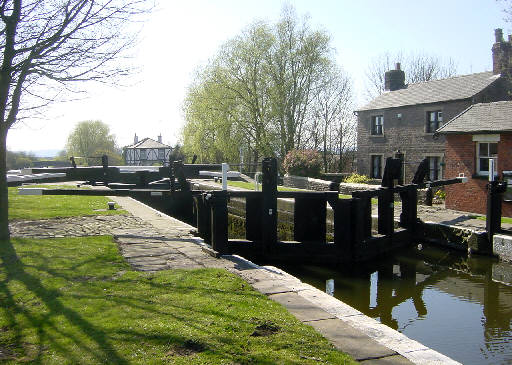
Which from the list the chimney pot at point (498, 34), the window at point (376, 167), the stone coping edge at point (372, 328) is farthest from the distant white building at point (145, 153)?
the stone coping edge at point (372, 328)

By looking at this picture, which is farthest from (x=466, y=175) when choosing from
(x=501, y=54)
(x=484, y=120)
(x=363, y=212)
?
(x=501, y=54)

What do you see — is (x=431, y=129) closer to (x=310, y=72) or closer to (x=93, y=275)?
(x=310, y=72)

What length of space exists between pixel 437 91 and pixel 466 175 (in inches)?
406

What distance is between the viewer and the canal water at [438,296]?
6227 mm

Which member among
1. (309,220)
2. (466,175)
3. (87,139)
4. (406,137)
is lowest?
(309,220)

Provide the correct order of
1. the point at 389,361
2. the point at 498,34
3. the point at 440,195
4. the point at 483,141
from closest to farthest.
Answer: the point at 389,361 → the point at 483,141 → the point at 440,195 → the point at 498,34

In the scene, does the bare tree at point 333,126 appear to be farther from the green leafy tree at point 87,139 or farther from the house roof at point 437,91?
the green leafy tree at point 87,139

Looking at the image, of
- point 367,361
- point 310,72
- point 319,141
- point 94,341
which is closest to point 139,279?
point 94,341

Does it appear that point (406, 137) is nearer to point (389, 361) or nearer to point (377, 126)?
point (377, 126)

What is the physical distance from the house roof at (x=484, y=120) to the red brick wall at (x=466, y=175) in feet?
1.13

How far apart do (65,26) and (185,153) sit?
2809cm

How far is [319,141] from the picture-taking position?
34.1 meters

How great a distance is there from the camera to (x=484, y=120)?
48.4 ft

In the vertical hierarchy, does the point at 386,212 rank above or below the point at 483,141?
below
